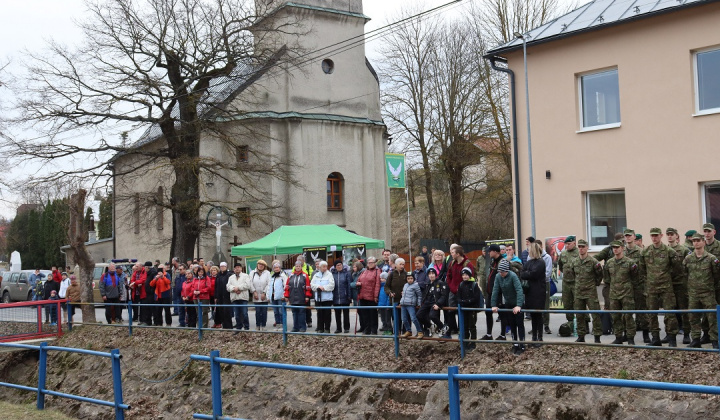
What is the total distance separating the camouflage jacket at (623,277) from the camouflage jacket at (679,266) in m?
0.59

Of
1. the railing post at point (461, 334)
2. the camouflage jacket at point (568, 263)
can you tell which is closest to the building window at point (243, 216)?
the railing post at point (461, 334)

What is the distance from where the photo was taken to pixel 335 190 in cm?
3759

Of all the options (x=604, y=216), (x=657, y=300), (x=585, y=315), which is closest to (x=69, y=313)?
(x=604, y=216)

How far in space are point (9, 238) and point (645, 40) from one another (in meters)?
73.2

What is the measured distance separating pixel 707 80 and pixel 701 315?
26.3 ft

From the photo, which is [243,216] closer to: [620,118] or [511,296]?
[620,118]

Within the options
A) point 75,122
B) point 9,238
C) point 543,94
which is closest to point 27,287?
point 75,122

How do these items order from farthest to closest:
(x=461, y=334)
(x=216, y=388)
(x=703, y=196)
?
(x=703, y=196) → (x=461, y=334) → (x=216, y=388)

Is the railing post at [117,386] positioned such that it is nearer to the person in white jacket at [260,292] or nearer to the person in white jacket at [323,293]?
the person in white jacket at [323,293]

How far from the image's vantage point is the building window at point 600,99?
61.0 feet

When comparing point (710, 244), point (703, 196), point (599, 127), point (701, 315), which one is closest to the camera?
point (701, 315)

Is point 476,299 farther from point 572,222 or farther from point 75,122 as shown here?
point 75,122

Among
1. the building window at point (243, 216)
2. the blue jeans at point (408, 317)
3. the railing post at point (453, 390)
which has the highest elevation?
the building window at point (243, 216)

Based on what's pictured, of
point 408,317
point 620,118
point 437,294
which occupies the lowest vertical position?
point 408,317
